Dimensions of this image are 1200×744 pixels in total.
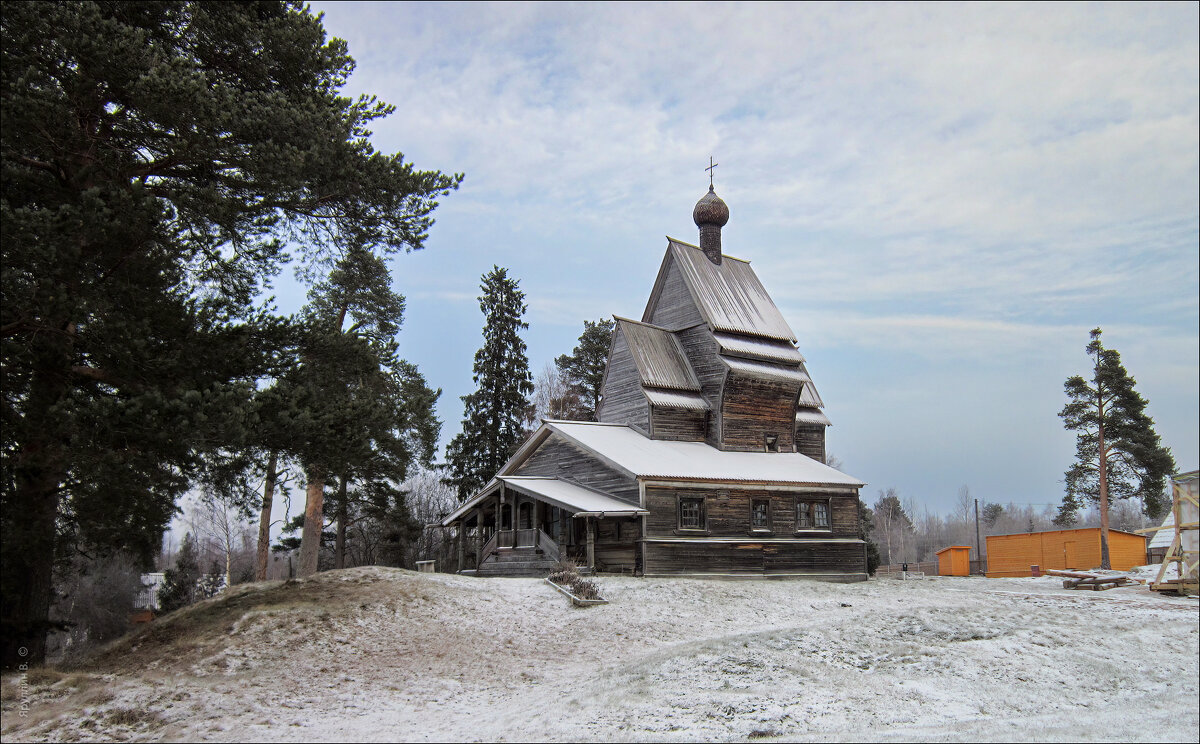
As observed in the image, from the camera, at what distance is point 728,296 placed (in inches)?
1490

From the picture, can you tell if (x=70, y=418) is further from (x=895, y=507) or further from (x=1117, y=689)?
(x=895, y=507)

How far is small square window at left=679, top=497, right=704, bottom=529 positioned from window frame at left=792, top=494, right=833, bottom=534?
4.70m

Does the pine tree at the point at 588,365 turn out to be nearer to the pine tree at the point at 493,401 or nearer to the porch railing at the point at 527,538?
the pine tree at the point at 493,401

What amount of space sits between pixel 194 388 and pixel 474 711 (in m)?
6.44

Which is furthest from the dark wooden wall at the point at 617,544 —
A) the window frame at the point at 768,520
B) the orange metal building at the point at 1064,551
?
the orange metal building at the point at 1064,551

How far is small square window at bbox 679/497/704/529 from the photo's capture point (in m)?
28.1

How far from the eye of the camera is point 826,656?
46.6ft

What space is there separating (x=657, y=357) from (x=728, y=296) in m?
5.44

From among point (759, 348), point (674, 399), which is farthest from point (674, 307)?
point (674, 399)

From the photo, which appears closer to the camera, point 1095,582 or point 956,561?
point 1095,582

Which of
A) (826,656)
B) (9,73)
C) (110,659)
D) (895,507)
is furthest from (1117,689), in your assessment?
(895,507)

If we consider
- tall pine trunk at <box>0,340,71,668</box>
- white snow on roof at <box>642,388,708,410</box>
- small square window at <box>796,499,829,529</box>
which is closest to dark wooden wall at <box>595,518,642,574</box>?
white snow on roof at <box>642,388,708,410</box>

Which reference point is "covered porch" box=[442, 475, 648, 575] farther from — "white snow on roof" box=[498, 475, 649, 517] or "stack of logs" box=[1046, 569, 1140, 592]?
"stack of logs" box=[1046, 569, 1140, 592]

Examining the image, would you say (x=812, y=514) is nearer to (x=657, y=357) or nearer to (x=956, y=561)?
(x=657, y=357)
